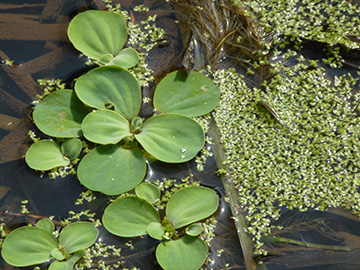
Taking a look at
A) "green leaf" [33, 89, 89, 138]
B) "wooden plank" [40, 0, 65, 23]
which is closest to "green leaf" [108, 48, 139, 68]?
"green leaf" [33, 89, 89, 138]

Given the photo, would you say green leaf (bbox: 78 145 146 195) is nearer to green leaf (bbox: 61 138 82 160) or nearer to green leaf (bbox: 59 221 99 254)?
green leaf (bbox: 61 138 82 160)

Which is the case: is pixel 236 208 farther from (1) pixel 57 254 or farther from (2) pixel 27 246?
(2) pixel 27 246

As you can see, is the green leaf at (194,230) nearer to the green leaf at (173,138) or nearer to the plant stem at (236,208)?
the plant stem at (236,208)

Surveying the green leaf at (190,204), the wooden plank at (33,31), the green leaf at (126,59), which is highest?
the wooden plank at (33,31)

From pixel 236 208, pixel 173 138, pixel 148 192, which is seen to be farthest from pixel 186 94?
pixel 236 208

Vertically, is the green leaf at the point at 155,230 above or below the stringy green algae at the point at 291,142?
below

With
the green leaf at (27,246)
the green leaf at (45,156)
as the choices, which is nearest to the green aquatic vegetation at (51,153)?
the green leaf at (45,156)
